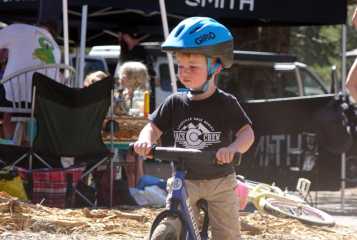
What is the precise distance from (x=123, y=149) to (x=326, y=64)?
23.2 metres

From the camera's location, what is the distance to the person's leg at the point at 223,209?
5.29 m

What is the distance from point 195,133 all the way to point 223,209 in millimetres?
451

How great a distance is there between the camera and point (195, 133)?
207 inches

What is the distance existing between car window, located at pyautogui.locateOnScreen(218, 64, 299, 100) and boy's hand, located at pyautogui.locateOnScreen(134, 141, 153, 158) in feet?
37.8

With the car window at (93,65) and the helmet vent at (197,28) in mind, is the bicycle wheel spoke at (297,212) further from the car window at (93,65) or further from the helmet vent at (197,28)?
the car window at (93,65)

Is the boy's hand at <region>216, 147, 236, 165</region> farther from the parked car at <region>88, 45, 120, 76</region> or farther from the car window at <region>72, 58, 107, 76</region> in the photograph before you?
the parked car at <region>88, 45, 120, 76</region>

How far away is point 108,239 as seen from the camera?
742 centimetres

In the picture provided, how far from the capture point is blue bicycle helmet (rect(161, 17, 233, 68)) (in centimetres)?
512

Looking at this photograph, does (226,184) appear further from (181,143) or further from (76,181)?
(76,181)

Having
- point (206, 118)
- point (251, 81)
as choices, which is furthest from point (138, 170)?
point (251, 81)

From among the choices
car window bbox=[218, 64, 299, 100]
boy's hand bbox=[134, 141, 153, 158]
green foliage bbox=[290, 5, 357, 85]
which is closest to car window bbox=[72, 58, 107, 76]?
car window bbox=[218, 64, 299, 100]

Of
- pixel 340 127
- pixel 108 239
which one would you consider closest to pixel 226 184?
pixel 108 239

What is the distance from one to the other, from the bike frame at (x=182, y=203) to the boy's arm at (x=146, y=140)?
207 millimetres

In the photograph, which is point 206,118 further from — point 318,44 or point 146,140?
point 318,44
